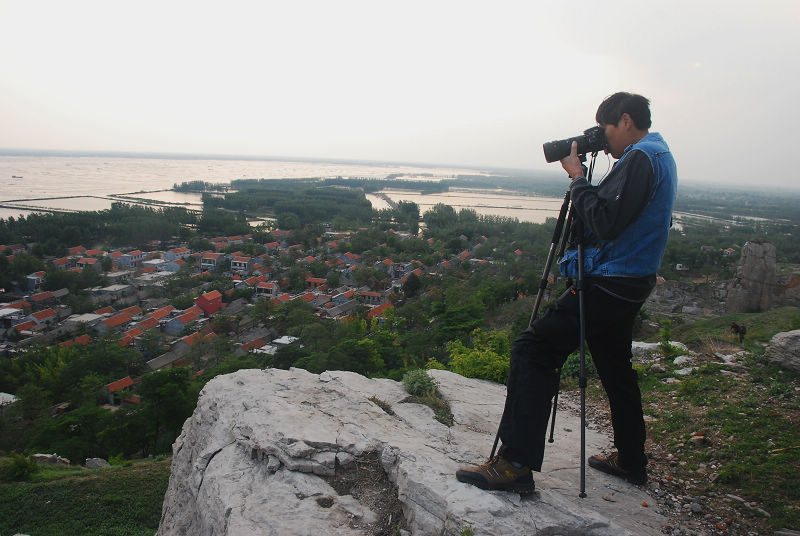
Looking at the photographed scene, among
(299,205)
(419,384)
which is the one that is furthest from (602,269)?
(299,205)

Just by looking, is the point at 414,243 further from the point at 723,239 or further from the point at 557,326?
the point at 557,326

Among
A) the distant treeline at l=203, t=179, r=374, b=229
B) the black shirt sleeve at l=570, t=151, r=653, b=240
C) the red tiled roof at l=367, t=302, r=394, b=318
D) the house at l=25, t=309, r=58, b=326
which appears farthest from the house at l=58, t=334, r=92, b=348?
the distant treeline at l=203, t=179, r=374, b=229

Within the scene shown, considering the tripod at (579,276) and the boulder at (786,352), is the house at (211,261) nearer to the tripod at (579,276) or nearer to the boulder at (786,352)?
the boulder at (786,352)

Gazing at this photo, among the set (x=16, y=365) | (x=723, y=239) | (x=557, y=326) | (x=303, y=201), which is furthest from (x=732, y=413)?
(x=303, y=201)

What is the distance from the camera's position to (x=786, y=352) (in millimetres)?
3715

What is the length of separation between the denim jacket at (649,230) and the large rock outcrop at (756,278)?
39.4 ft

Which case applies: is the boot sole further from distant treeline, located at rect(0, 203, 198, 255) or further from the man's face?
distant treeline, located at rect(0, 203, 198, 255)

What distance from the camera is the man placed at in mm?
1840

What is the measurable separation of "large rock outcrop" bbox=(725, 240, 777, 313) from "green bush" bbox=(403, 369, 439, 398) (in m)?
11.5

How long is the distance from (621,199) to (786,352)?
3186 millimetres

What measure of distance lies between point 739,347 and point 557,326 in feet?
13.6

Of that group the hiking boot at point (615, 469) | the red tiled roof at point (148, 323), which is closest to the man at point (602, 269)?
the hiking boot at point (615, 469)

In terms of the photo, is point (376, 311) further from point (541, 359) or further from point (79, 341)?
point (541, 359)

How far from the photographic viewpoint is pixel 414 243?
113 ft
